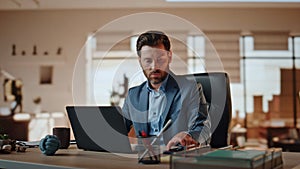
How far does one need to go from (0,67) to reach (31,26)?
2.58 feet

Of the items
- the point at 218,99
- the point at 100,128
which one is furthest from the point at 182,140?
the point at 218,99

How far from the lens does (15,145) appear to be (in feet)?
6.05

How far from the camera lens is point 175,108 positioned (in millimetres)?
1995

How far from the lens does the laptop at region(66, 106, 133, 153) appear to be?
1603 mm

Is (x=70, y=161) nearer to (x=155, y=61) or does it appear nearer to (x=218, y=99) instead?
(x=155, y=61)

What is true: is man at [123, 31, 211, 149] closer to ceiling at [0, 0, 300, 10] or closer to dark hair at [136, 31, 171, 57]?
dark hair at [136, 31, 171, 57]

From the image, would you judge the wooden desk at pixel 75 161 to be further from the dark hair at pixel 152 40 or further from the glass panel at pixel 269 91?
the glass panel at pixel 269 91

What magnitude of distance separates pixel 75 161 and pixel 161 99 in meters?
0.68

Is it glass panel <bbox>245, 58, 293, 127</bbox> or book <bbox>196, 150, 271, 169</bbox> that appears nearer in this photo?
book <bbox>196, 150, 271, 169</bbox>

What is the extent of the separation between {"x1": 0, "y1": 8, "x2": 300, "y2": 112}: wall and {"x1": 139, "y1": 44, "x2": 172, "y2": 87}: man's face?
176 inches

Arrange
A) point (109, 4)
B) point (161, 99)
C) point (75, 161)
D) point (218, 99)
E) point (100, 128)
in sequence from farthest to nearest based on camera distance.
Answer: point (109, 4)
point (218, 99)
point (161, 99)
point (100, 128)
point (75, 161)

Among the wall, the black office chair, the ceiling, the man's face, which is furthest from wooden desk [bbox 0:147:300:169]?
the wall

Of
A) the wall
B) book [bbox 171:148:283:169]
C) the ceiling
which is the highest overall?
the ceiling

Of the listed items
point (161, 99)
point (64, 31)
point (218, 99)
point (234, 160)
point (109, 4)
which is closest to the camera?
point (234, 160)
